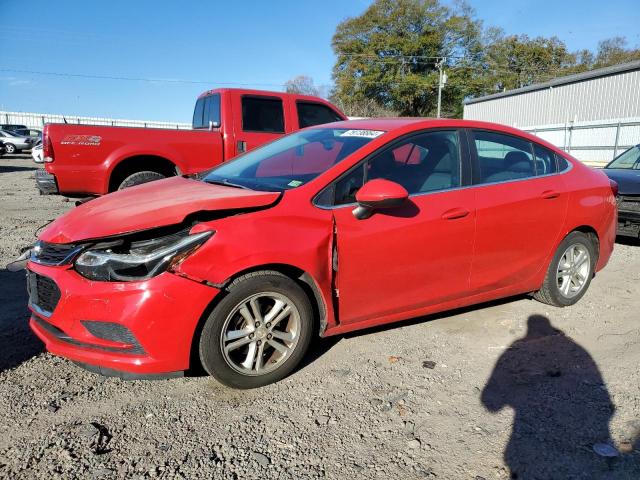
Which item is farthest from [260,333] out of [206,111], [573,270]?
[206,111]

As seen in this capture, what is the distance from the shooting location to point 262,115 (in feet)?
23.8

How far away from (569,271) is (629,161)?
189 inches

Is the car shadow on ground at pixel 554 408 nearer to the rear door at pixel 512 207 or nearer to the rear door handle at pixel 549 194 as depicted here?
the rear door at pixel 512 207

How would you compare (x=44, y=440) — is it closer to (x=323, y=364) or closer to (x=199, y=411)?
(x=199, y=411)

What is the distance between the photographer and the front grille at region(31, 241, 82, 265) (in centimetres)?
274

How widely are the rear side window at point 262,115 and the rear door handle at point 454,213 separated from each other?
14.5ft

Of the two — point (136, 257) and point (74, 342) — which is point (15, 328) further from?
point (136, 257)

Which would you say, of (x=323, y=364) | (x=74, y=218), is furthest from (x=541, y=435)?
(x=74, y=218)

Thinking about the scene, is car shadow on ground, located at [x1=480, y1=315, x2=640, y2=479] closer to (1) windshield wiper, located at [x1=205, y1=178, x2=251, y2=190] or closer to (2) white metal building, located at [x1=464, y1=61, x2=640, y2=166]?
(1) windshield wiper, located at [x1=205, y1=178, x2=251, y2=190]

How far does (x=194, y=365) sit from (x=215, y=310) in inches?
17.4

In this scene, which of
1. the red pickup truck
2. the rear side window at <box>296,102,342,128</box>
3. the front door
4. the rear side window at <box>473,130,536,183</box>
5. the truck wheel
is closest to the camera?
the front door

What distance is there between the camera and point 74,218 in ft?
9.99

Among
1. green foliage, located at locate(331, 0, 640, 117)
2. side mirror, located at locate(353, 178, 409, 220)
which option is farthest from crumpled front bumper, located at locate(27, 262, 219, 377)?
green foliage, located at locate(331, 0, 640, 117)

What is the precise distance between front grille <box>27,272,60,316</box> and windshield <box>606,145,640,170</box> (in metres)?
8.19
